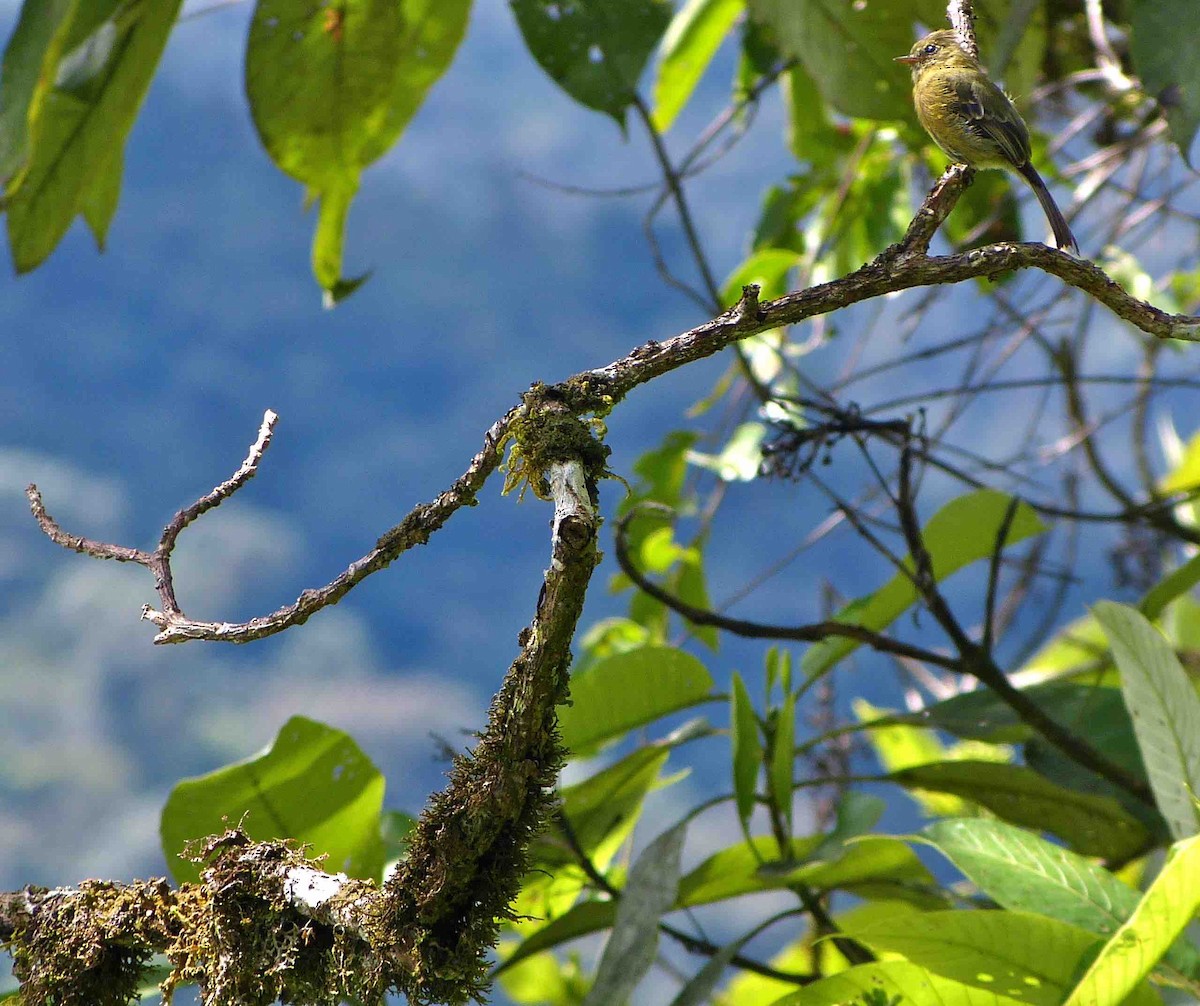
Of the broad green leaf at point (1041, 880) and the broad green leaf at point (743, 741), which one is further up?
the broad green leaf at point (1041, 880)

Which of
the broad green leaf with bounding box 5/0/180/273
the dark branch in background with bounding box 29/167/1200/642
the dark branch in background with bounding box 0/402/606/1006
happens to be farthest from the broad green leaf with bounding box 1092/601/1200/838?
the broad green leaf with bounding box 5/0/180/273

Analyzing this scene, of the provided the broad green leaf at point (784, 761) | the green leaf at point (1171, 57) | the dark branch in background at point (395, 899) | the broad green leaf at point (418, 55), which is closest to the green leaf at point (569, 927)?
the broad green leaf at point (784, 761)

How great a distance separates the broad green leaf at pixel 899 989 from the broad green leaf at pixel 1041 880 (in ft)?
0.28

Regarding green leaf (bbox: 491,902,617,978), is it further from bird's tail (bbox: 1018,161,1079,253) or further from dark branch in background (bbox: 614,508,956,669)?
bird's tail (bbox: 1018,161,1079,253)

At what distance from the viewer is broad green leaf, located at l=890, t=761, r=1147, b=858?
3.82 feet

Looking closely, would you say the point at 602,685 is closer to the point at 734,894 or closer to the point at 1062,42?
the point at 734,894

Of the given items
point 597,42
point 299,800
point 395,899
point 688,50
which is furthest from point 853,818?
point 688,50

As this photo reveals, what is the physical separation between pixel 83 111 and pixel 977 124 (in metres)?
1.01

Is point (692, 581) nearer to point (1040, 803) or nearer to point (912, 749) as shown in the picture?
point (912, 749)

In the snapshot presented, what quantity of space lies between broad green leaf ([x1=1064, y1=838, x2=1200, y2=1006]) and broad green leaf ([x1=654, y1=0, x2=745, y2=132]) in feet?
4.51

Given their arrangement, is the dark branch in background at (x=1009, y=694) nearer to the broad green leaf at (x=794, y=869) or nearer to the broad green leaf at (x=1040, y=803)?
the broad green leaf at (x=1040, y=803)

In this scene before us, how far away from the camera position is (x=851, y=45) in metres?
1.24

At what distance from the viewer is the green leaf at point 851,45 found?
1225mm

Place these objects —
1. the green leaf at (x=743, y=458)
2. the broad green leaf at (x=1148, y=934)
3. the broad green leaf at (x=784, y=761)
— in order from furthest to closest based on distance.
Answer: the green leaf at (x=743, y=458), the broad green leaf at (x=784, y=761), the broad green leaf at (x=1148, y=934)
